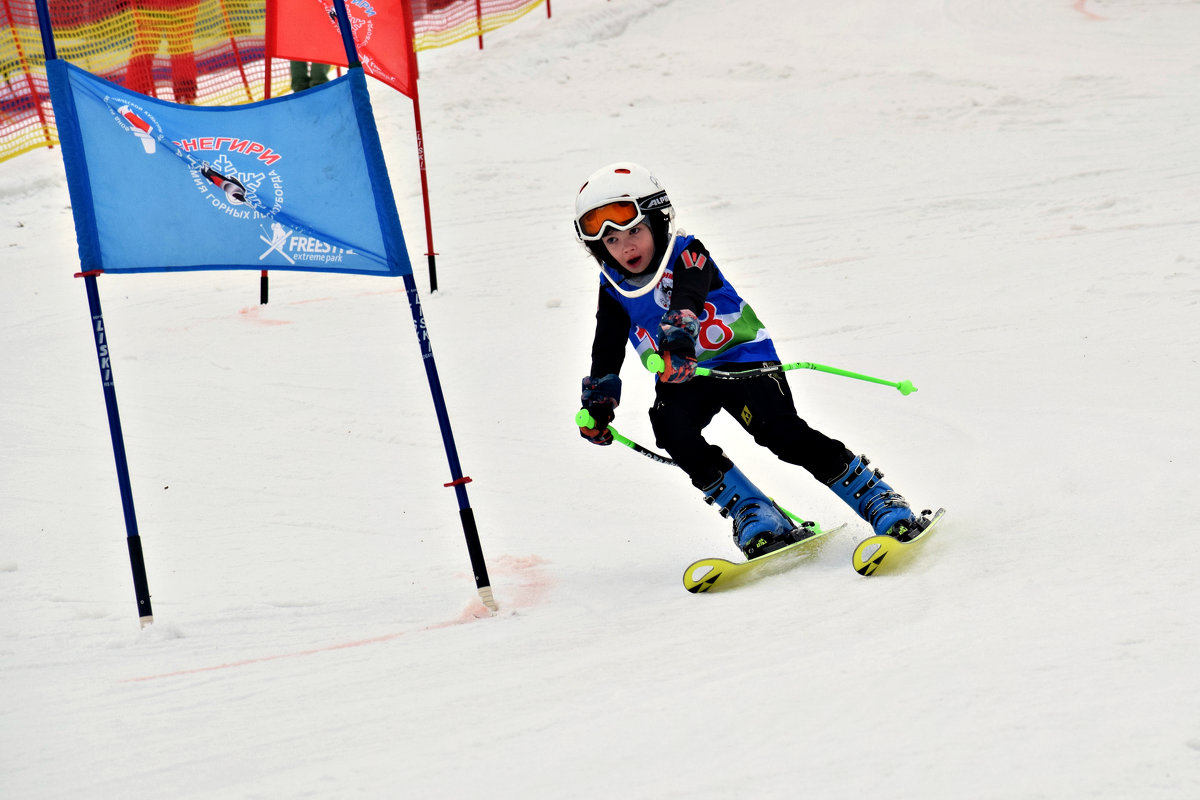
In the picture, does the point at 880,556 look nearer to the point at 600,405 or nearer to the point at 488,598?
the point at 600,405

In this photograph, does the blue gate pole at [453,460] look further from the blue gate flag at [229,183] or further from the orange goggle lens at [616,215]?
the orange goggle lens at [616,215]

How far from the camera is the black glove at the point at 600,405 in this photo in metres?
3.91

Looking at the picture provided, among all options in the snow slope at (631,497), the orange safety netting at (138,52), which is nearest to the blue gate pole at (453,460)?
the snow slope at (631,497)

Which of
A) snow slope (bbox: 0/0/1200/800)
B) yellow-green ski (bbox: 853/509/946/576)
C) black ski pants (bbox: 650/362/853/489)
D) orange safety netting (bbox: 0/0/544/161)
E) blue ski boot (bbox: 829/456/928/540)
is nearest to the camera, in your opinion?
snow slope (bbox: 0/0/1200/800)

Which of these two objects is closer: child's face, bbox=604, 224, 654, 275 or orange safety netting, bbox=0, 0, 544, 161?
child's face, bbox=604, 224, 654, 275

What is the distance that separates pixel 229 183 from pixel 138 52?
11.0 m

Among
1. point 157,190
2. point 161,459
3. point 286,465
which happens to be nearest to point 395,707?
point 157,190

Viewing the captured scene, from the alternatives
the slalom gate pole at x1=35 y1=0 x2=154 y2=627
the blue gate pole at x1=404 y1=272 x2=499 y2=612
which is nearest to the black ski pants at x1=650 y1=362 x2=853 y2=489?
the blue gate pole at x1=404 y1=272 x2=499 y2=612

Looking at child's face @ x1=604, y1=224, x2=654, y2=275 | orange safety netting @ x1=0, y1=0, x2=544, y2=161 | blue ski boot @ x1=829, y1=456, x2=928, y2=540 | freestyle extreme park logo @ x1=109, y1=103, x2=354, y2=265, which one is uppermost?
freestyle extreme park logo @ x1=109, y1=103, x2=354, y2=265

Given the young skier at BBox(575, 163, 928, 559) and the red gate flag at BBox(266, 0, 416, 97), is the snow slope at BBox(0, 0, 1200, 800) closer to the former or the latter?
the young skier at BBox(575, 163, 928, 559)

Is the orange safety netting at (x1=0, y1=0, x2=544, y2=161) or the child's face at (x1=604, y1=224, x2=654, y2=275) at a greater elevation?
the child's face at (x1=604, y1=224, x2=654, y2=275)

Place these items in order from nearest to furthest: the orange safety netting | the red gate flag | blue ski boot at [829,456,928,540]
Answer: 1. blue ski boot at [829,456,928,540]
2. the red gate flag
3. the orange safety netting

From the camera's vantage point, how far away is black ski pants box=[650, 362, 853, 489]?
12.6 feet

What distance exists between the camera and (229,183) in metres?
3.67
